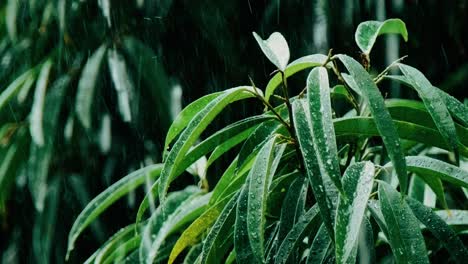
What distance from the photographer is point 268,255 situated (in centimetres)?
90

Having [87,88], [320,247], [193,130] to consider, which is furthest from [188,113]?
[87,88]

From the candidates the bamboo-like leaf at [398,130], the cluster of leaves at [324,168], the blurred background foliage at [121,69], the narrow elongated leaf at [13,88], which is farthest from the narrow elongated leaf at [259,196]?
the narrow elongated leaf at [13,88]

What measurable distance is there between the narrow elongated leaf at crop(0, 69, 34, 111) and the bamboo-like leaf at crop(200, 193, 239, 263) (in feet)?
2.76

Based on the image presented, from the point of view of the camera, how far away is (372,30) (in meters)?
0.93

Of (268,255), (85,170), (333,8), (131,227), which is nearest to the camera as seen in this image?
(268,255)

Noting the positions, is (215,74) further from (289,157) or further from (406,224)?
(406,224)

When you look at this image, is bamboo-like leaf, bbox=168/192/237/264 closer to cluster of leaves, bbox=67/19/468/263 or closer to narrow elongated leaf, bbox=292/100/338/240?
cluster of leaves, bbox=67/19/468/263

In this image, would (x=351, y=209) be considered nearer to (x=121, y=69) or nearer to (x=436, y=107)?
(x=436, y=107)

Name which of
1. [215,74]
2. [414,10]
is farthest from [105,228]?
[414,10]

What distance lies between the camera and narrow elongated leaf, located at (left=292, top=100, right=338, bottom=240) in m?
0.75

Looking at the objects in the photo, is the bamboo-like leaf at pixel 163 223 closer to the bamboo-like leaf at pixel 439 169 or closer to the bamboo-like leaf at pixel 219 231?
the bamboo-like leaf at pixel 219 231

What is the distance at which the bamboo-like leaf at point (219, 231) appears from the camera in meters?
0.87

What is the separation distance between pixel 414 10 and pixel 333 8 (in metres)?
0.16

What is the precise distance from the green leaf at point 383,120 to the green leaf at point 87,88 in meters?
0.86
